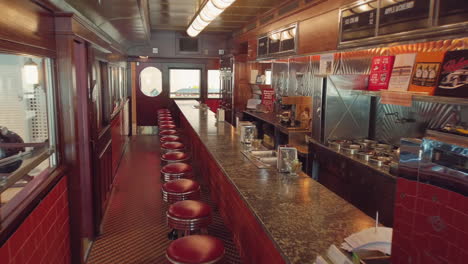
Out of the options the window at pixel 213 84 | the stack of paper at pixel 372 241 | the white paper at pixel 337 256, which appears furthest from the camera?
the window at pixel 213 84

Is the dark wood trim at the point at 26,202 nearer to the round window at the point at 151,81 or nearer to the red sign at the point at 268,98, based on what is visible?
the red sign at the point at 268,98

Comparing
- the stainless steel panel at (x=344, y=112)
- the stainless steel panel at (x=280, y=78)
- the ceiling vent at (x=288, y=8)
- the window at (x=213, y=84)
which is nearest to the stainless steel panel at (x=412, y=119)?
the stainless steel panel at (x=344, y=112)

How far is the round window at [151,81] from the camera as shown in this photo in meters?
11.5

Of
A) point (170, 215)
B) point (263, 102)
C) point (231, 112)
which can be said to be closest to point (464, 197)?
point (170, 215)

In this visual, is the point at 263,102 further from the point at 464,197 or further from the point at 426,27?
the point at 464,197

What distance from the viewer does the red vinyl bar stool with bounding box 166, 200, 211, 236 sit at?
275cm

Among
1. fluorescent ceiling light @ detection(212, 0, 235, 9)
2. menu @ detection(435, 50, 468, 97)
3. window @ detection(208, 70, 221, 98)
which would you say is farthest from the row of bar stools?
window @ detection(208, 70, 221, 98)

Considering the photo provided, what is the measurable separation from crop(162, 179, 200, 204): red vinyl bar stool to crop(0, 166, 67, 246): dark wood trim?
35.8 inches

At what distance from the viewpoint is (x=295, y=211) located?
222 centimetres

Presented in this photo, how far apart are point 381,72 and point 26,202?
11.5 feet

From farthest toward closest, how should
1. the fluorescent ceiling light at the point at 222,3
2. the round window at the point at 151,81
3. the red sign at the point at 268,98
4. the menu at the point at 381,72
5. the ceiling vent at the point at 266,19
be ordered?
the round window at the point at 151,81 → the red sign at the point at 268,98 → the ceiling vent at the point at 266,19 → the menu at the point at 381,72 → the fluorescent ceiling light at the point at 222,3

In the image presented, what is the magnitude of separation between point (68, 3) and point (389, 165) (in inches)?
142

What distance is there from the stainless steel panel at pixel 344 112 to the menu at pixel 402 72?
850 mm

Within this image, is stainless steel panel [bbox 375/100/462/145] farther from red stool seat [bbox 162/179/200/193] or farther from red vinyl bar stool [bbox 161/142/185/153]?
red vinyl bar stool [bbox 161/142/185/153]
